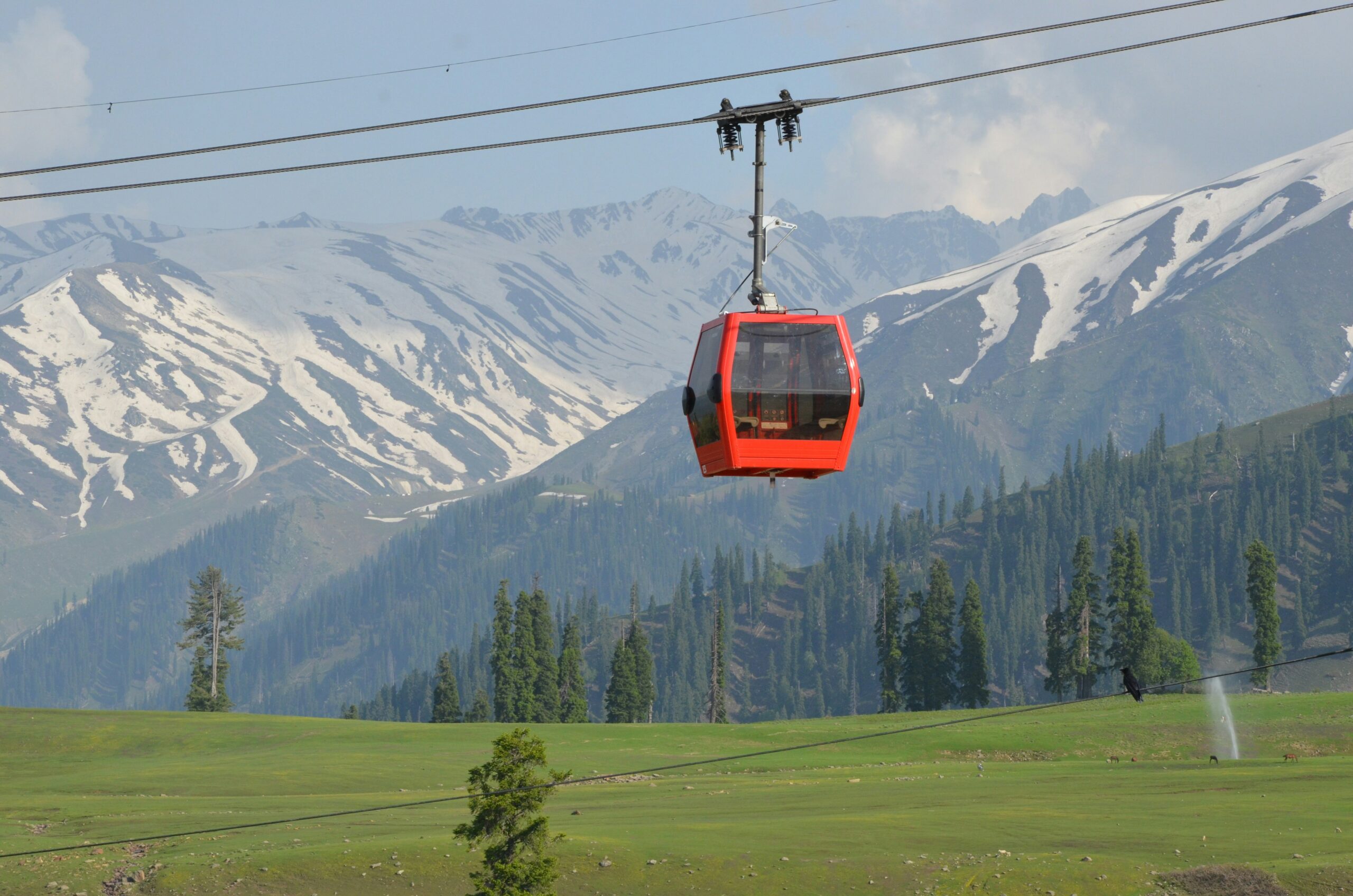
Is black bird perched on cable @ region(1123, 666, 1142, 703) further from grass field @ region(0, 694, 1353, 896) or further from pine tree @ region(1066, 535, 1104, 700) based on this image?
pine tree @ region(1066, 535, 1104, 700)

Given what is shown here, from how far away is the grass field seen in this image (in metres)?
53.8

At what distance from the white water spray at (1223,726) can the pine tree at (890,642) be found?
3784 centimetres

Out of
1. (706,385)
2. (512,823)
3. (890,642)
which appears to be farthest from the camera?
(890,642)

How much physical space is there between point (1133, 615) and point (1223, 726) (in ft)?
139

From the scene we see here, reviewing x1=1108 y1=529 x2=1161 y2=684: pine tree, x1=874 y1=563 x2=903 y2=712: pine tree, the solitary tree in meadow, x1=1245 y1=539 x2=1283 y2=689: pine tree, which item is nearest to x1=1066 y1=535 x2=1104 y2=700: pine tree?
x1=1108 y1=529 x2=1161 y2=684: pine tree

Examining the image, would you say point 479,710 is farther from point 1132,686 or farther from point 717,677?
point 1132,686

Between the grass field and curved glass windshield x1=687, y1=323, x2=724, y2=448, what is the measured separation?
23967mm

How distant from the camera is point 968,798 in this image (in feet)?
229

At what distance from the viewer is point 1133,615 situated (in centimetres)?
14500

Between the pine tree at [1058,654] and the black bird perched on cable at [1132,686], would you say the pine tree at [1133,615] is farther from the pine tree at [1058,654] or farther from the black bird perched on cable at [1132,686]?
the black bird perched on cable at [1132,686]

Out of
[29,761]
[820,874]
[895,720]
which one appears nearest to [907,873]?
[820,874]

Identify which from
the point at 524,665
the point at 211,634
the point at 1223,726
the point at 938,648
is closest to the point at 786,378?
the point at 1223,726

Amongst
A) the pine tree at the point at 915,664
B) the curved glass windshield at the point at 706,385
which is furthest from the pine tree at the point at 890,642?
the curved glass windshield at the point at 706,385

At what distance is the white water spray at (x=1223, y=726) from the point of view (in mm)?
97750
